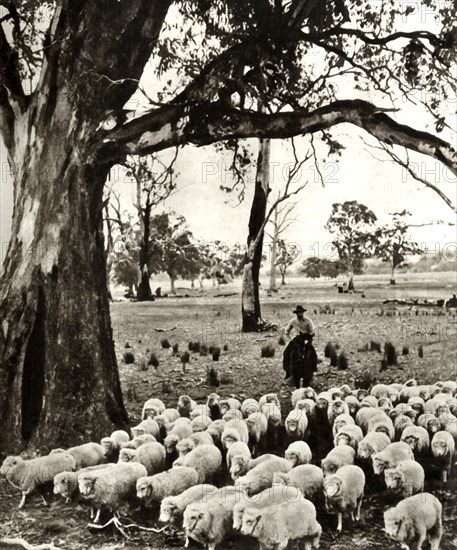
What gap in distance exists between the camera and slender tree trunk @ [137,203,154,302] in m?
4.34

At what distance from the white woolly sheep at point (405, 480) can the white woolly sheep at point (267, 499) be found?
18.7 inches

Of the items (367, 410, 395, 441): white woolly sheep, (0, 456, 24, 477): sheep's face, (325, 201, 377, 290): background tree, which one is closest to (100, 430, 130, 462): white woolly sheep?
(0, 456, 24, 477): sheep's face

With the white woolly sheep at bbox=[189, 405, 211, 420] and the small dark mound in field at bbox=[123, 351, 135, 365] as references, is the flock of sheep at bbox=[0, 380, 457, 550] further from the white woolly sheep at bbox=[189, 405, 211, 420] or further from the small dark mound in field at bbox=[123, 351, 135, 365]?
the small dark mound in field at bbox=[123, 351, 135, 365]

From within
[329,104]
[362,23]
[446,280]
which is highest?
[362,23]

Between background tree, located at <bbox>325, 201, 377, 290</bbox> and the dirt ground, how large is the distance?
17 cm

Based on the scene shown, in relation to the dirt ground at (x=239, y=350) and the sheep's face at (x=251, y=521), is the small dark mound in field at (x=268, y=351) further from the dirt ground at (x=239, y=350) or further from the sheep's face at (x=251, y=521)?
the sheep's face at (x=251, y=521)

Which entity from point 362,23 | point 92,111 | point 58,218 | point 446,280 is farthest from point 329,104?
point 58,218

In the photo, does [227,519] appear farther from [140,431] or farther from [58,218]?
[58,218]

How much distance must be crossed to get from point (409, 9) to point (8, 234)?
2.85 m

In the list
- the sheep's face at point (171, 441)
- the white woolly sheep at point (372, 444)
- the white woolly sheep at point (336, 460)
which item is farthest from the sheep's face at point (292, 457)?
the sheep's face at point (171, 441)

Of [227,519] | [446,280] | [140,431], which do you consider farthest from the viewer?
[140,431]

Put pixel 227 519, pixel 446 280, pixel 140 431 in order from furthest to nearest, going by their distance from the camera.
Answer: pixel 140 431, pixel 446 280, pixel 227 519

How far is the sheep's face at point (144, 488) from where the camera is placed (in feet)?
12.0

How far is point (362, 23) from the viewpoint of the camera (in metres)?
4.11
